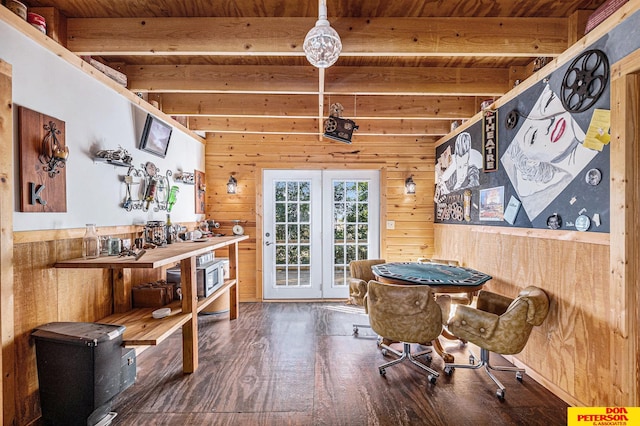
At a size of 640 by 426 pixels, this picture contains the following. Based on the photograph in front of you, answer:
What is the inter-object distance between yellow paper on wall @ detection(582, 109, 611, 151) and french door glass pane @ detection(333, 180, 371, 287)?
302cm

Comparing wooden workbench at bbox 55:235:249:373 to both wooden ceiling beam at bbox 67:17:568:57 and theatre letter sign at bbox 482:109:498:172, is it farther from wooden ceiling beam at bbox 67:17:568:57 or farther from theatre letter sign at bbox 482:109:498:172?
theatre letter sign at bbox 482:109:498:172

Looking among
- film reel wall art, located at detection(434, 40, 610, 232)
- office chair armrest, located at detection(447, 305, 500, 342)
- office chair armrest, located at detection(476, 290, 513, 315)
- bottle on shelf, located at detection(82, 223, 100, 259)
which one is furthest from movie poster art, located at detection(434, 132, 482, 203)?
bottle on shelf, located at detection(82, 223, 100, 259)

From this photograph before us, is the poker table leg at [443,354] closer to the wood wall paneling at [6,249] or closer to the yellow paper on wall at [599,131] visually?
the yellow paper on wall at [599,131]

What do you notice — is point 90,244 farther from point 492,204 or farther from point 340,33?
point 492,204

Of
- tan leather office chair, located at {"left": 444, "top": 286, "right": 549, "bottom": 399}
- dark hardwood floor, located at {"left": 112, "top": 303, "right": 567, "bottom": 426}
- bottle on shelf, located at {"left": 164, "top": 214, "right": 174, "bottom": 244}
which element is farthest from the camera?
bottle on shelf, located at {"left": 164, "top": 214, "right": 174, "bottom": 244}

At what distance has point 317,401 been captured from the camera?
7.18ft

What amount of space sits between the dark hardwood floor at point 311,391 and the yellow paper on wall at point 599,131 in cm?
180

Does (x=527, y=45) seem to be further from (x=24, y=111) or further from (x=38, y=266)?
(x=38, y=266)

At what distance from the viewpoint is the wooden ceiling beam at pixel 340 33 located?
7.26ft

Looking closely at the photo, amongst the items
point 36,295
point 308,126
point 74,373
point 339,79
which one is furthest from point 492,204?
point 36,295

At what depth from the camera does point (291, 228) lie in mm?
4805

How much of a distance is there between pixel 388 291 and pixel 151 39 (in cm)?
257

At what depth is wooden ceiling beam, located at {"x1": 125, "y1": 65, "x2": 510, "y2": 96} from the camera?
298 centimetres

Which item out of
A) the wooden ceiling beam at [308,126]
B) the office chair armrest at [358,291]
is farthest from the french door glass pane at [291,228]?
the office chair armrest at [358,291]
